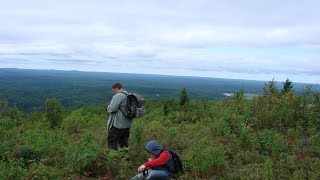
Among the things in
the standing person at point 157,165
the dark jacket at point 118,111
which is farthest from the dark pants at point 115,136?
the standing person at point 157,165

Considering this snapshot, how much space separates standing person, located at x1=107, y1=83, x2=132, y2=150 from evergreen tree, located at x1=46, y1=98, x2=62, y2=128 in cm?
695

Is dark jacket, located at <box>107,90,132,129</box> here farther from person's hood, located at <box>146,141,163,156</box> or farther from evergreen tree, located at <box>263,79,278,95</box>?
evergreen tree, located at <box>263,79,278,95</box>

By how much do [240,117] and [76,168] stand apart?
23.3ft

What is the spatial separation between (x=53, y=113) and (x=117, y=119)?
7319 mm

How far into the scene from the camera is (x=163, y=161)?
344 inches

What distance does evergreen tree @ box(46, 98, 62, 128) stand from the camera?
17266 mm

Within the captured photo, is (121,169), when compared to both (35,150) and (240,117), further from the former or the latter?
(240,117)

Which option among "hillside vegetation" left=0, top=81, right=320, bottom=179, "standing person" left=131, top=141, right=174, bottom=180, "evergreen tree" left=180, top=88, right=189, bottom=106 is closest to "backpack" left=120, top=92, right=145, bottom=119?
"hillside vegetation" left=0, top=81, right=320, bottom=179

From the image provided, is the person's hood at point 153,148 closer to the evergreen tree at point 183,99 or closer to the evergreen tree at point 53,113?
the evergreen tree at point 53,113

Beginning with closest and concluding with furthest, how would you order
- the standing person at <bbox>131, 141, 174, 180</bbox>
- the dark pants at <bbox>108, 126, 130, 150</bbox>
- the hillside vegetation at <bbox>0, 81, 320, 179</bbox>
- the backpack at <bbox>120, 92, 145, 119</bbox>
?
the standing person at <bbox>131, 141, 174, 180</bbox>
the hillside vegetation at <bbox>0, 81, 320, 179</bbox>
the backpack at <bbox>120, 92, 145, 119</bbox>
the dark pants at <bbox>108, 126, 130, 150</bbox>

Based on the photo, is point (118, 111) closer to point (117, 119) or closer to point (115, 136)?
point (117, 119)

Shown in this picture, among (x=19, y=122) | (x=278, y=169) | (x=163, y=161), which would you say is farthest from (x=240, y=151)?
(x=19, y=122)

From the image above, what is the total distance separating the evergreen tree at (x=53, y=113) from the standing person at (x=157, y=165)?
367 inches

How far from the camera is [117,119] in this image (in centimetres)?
1086
